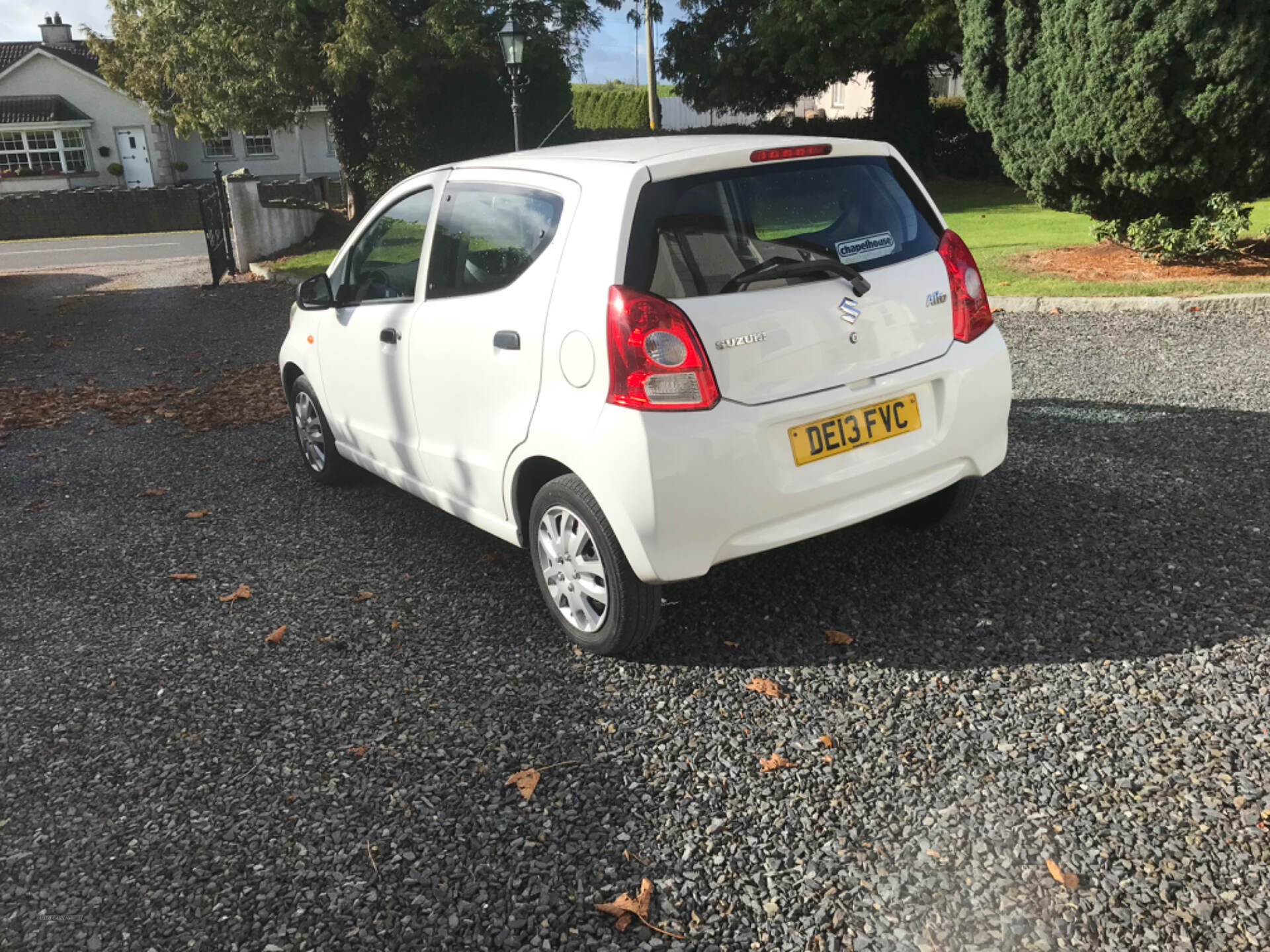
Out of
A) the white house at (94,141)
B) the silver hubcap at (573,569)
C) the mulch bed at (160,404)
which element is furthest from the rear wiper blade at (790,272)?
the white house at (94,141)

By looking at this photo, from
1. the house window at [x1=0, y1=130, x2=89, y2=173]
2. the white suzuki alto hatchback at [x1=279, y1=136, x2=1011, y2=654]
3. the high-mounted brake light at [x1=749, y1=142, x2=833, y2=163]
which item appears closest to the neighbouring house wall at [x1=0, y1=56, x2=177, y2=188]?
the house window at [x1=0, y1=130, x2=89, y2=173]

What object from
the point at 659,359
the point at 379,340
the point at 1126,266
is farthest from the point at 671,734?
the point at 1126,266

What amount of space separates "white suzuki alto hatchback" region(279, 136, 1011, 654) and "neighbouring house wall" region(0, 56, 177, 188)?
4630cm

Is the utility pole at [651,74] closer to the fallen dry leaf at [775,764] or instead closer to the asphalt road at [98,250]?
the asphalt road at [98,250]

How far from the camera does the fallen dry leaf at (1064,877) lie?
7.97 ft

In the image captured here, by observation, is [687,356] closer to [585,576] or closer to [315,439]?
[585,576]

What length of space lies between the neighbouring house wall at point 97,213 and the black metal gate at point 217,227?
15.9 meters

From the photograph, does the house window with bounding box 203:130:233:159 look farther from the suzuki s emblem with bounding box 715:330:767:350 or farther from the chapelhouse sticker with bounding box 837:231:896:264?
the suzuki s emblem with bounding box 715:330:767:350

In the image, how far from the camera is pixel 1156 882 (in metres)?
2.41

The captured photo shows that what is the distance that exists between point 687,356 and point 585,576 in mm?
918

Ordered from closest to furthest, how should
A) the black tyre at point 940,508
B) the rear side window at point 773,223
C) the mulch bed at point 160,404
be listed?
the rear side window at point 773,223 < the black tyre at point 940,508 < the mulch bed at point 160,404

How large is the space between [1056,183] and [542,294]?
9207 millimetres

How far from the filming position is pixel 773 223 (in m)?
3.50

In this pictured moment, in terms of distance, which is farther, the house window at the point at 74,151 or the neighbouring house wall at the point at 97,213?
the house window at the point at 74,151
